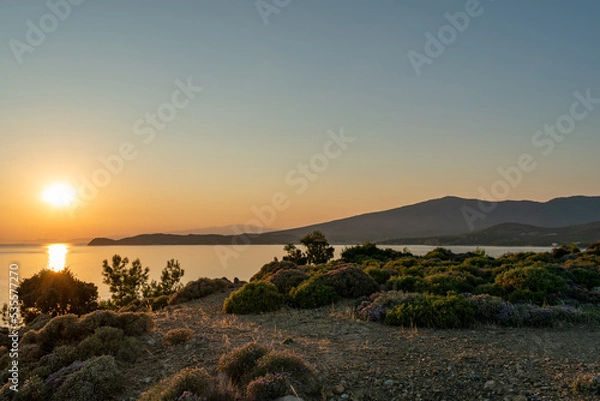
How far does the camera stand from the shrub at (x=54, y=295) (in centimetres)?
1762

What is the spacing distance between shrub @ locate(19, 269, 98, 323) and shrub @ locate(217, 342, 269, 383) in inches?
545

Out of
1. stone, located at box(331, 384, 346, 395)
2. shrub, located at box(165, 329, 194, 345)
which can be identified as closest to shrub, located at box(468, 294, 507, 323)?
stone, located at box(331, 384, 346, 395)

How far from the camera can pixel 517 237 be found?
101562 mm

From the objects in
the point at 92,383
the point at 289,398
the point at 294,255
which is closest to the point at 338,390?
the point at 289,398

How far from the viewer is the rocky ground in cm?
609

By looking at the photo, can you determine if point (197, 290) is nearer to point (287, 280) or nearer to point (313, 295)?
point (287, 280)

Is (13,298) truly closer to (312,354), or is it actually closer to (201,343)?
(201,343)

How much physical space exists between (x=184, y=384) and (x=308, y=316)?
6567mm

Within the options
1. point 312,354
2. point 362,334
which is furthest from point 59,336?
point 362,334

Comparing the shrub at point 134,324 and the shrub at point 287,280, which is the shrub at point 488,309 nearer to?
the shrub at point 287,280

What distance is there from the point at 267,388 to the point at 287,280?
1019cm

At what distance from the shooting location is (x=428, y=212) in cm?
19975

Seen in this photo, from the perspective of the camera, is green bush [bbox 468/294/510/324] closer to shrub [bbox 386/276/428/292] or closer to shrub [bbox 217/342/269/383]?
shrub [bbox 386/276/428/292]

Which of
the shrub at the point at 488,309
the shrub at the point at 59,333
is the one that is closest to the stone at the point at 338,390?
the shrub at the point at 488,309
